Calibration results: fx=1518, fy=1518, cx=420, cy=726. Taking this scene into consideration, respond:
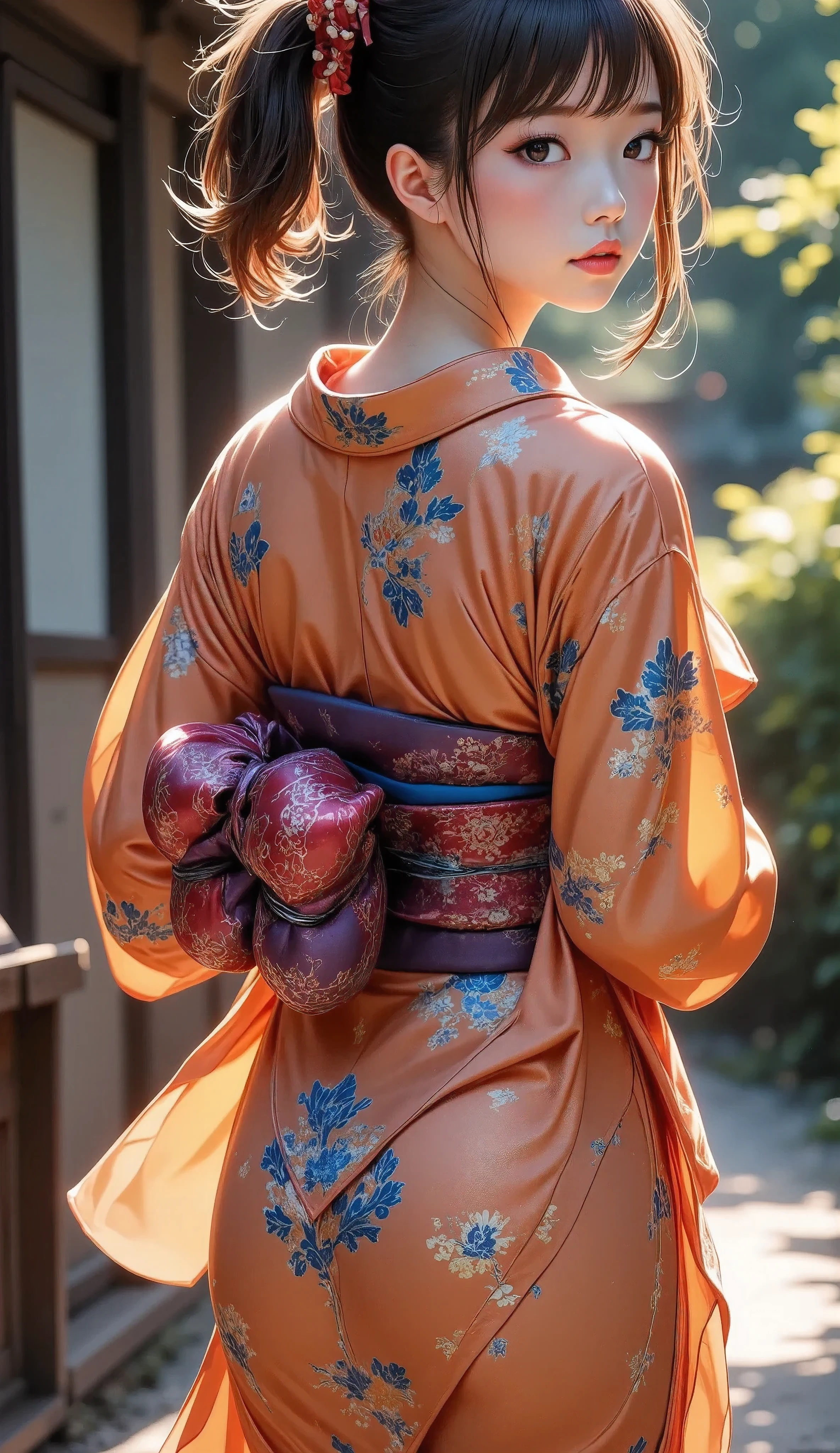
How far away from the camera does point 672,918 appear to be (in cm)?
126

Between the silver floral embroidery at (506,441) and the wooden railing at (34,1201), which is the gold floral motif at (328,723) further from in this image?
the wooden railing at (34,1201)

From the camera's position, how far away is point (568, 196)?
52.3 inches

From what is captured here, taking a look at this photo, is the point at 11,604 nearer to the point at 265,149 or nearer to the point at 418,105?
the point at 265,149

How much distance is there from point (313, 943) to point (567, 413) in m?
0.49

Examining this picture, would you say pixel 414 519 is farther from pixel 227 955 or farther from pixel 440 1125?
pixel 440 1125

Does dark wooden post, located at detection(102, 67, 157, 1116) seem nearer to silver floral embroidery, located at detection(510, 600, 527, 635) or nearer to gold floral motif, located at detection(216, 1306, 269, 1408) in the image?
gold floral motif, located at detection(216, 1306, 269, 1408)

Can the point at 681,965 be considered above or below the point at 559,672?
below

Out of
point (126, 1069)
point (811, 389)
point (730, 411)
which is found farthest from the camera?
point (730, 411)

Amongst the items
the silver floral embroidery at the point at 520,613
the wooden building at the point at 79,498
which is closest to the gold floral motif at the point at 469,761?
the silver floral embroidery at the point at 520,613

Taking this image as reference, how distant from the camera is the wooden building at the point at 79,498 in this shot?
288 centimetres

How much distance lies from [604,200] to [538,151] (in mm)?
72

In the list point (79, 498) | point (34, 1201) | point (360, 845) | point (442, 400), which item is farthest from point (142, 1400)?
point (442, 400)

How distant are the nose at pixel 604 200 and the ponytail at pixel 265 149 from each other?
0.94 feet

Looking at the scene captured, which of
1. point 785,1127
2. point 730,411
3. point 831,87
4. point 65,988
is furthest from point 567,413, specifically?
point 730,411
